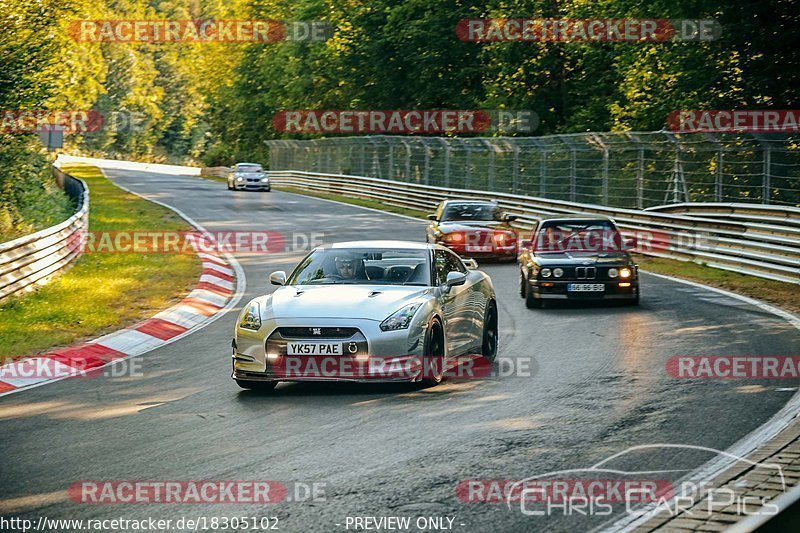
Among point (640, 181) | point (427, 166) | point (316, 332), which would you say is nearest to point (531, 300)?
point (316, 332)

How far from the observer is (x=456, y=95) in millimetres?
55500

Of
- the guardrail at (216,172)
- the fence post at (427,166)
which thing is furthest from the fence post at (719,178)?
the guardrail at (216,172)

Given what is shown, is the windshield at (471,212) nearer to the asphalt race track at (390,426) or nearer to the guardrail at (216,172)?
the asphalt race track at (390,426)

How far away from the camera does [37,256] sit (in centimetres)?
1789

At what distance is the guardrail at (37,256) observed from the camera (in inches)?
635

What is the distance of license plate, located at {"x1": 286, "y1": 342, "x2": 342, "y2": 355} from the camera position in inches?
390

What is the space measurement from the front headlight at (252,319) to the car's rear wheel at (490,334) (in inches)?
108

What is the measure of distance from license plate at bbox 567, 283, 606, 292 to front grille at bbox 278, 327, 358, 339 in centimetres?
737

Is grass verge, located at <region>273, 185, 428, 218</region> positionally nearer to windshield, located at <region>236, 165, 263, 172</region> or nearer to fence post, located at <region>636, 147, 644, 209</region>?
windshield, located at <region>236, 165, 263, 172</region>

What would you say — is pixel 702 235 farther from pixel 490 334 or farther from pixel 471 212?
pixel 490 334

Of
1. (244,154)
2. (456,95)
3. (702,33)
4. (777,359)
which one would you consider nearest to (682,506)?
(777,359)

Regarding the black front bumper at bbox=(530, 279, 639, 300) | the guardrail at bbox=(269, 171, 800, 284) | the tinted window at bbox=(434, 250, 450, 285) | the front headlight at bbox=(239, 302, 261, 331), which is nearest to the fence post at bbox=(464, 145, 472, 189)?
the guardrail at bbox=(269, 171, 800, 284)

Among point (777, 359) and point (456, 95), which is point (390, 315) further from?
point (456, 95)

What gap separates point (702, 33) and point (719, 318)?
20773mm
